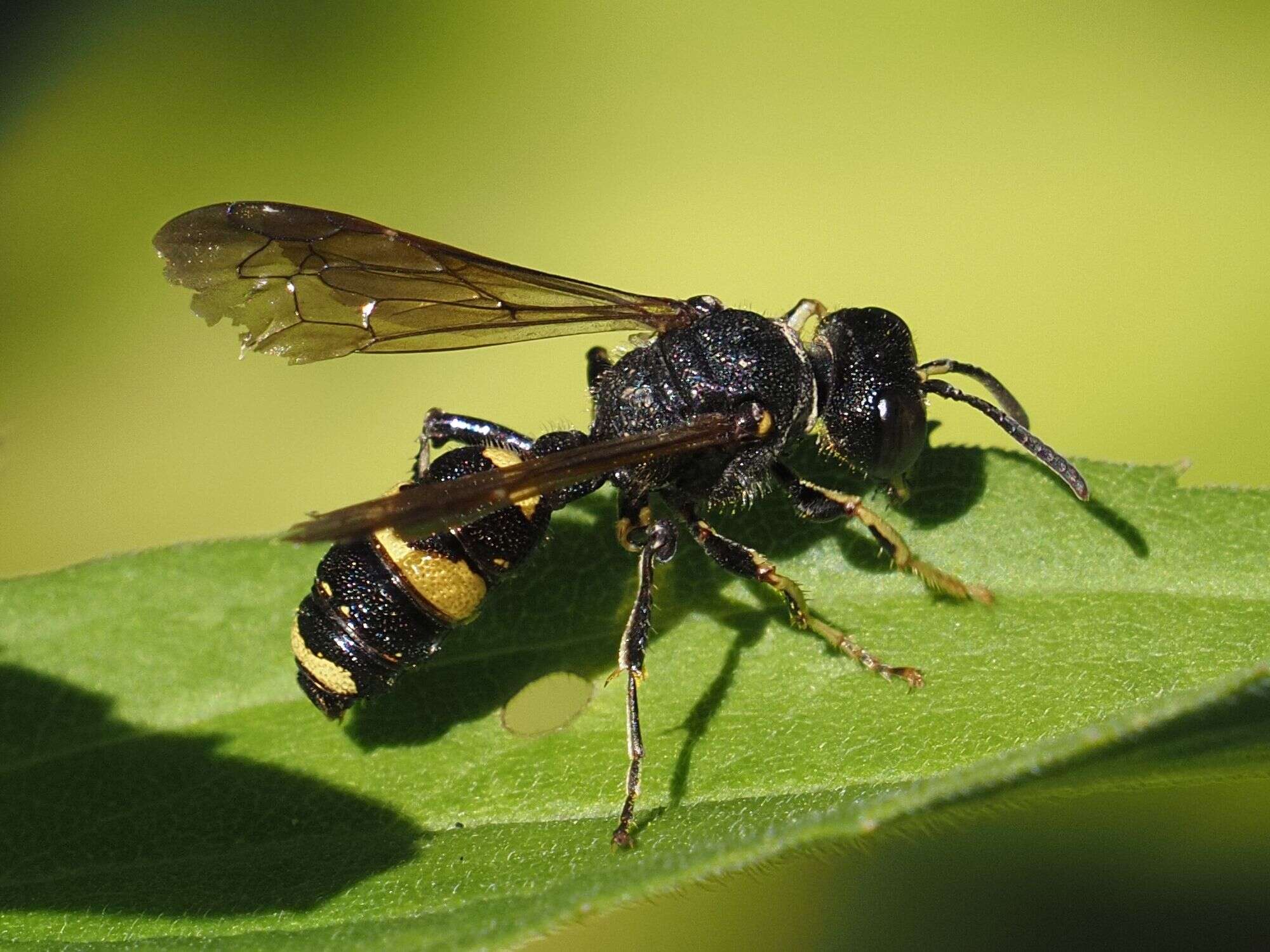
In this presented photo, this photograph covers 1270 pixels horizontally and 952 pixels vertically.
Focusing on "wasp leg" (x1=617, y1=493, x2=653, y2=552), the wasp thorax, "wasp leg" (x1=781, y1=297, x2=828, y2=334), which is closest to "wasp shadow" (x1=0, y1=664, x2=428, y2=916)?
"wasp leg" (x1=617, y1=493, x2=653, y2=552)

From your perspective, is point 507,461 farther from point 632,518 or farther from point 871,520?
point 871,520

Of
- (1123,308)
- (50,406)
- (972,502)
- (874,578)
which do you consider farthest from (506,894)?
(50,406)

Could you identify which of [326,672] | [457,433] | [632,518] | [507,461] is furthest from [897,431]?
[326,672]

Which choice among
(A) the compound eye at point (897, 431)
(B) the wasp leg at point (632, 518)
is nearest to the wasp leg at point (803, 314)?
(A) the compound eye at point (897, 431)

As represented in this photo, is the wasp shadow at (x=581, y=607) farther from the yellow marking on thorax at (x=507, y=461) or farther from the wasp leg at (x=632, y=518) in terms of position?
the yellow marking on thorax at (x=507, y=461)

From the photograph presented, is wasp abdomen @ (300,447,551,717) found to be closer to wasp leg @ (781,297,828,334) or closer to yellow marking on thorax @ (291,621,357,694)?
yellow marking on thorax @ (291,621,357,694)

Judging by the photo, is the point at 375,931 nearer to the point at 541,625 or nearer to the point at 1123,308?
the point at 541,625
